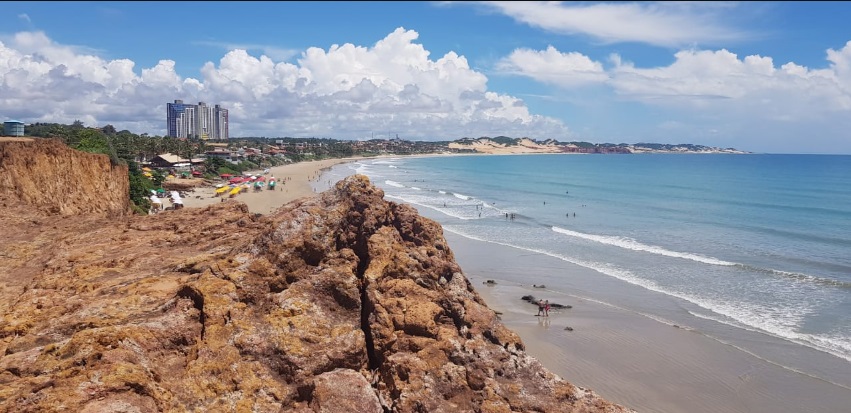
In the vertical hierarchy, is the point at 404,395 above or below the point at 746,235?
above

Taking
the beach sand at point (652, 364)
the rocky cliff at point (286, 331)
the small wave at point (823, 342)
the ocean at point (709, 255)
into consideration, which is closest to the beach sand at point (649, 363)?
the beach sand at point (652, 364)

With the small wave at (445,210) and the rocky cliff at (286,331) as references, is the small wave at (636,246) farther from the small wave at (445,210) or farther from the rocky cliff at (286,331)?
the rocky cliff at (286,331)

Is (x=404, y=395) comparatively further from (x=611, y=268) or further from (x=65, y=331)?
(x=611, y=268)

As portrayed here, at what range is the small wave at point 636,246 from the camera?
34.8 m

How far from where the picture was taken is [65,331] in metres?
6.59

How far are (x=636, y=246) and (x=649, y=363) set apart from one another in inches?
836

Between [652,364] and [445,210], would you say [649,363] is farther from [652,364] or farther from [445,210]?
[445,210]

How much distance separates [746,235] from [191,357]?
154 ft

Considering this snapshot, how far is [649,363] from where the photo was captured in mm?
19422

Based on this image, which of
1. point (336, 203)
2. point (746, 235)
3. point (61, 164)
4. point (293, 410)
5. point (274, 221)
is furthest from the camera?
point (746, 235)

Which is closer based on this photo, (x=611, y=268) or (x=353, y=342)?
(x=353, y=342)

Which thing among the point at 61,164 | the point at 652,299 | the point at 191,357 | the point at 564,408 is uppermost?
the point at 61,164

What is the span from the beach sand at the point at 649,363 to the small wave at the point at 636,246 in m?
11.1

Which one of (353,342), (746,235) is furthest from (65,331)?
(746,235)
